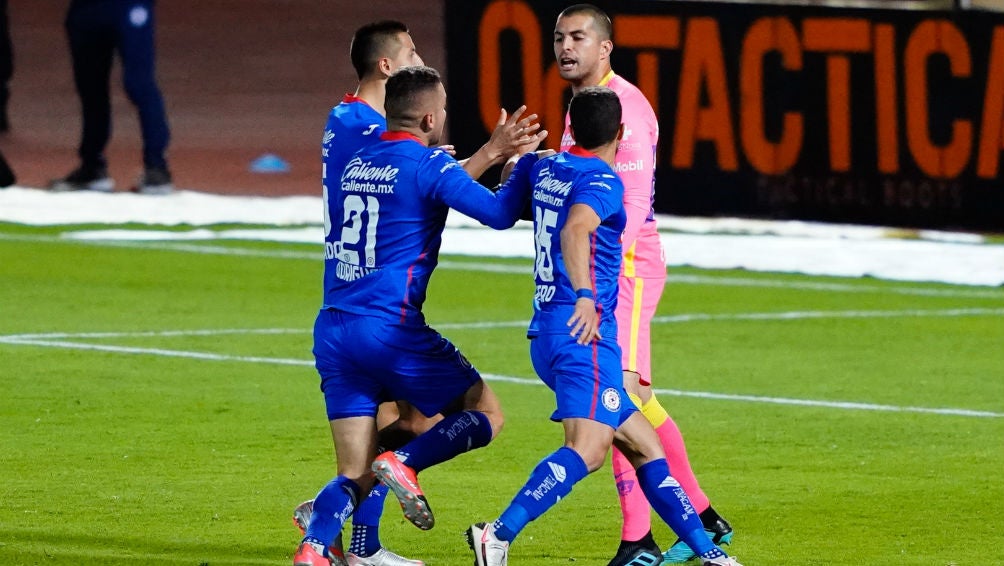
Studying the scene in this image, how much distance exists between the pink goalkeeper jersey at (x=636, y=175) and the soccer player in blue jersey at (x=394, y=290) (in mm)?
571

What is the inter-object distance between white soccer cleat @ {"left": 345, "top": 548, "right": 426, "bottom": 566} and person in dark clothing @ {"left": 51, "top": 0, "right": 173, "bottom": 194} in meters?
13.4

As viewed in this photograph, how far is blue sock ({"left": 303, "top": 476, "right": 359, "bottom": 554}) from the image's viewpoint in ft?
24.1

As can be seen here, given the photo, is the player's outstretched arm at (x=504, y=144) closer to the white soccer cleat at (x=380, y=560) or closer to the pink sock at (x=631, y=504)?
the pink sock at (x=631, y=504)

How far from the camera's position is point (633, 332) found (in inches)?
322

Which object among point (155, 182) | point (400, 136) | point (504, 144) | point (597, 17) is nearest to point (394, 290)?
point (400, 136)

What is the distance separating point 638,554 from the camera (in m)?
7.83

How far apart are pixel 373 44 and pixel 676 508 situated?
2083mm

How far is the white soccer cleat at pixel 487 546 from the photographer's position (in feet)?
23.1

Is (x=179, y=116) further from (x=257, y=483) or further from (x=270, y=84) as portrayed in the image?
(x=257, y=483)

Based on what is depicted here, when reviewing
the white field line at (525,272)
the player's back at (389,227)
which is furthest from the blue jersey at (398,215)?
the white field line at (525,272)

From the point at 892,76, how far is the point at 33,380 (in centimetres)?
900

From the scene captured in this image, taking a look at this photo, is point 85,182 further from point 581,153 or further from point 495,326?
point 581,153

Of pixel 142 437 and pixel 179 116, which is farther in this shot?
pixel 179 116

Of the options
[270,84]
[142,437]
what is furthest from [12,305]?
[270,84]
